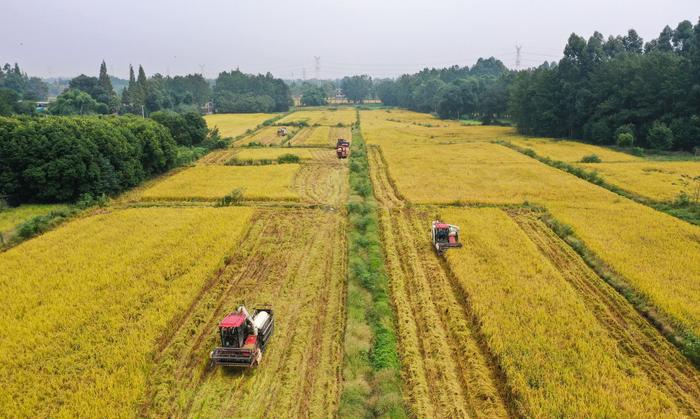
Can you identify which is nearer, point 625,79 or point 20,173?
point 20,173

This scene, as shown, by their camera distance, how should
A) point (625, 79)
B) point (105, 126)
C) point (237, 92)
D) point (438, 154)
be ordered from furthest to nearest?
point (237, 92) → point (625, 79) → point (438, 154) → point (105, 126)

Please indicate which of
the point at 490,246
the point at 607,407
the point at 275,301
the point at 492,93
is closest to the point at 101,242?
the point at 275,301

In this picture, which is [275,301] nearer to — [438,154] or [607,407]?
[607,407]

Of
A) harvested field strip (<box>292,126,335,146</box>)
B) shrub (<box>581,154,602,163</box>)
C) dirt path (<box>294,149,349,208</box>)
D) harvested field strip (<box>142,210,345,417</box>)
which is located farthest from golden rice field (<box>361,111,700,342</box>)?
harvested field strip (<box>292,126,335,146</box>)

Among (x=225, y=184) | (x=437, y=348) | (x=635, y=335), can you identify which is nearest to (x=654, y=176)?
(x=635, y=335)

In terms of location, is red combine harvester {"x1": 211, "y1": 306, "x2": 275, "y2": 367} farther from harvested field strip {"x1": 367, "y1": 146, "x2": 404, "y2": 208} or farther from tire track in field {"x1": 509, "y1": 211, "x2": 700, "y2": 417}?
harvested field strip {"x1": 367, "y1": 146, "x2": 404, "y2": 208}

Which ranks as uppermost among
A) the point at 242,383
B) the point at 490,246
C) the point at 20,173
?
the point at 20,173

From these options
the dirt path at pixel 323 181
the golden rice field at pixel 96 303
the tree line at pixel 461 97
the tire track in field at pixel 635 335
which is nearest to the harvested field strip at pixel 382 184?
the dirt path at pixel 323 181
